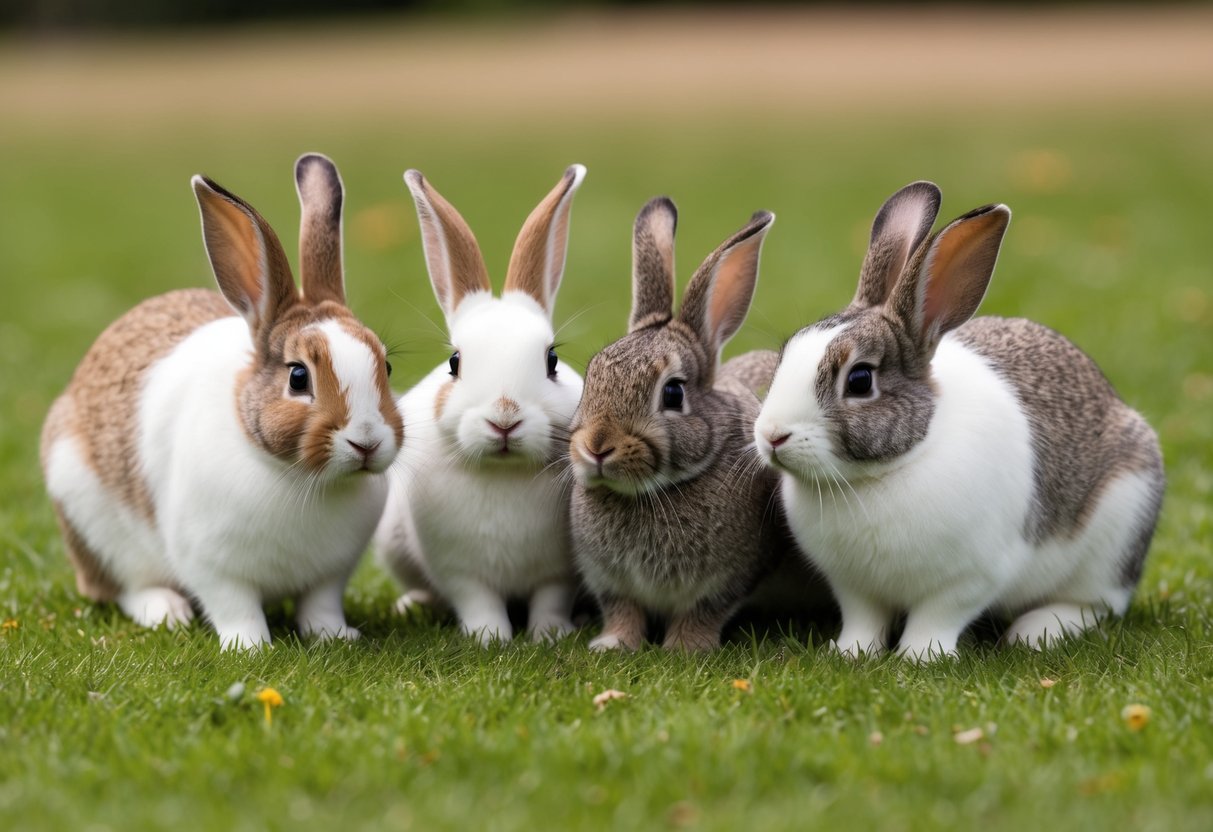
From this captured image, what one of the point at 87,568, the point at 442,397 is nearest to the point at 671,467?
the point at 442,397

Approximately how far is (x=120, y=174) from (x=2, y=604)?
1521 cm

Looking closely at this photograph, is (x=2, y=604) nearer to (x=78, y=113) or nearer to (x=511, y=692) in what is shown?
(x=511, y=692)

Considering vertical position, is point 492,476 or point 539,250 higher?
point 539,250

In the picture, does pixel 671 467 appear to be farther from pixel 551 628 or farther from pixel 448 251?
pixel 448 251

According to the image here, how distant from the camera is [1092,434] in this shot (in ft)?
17.3

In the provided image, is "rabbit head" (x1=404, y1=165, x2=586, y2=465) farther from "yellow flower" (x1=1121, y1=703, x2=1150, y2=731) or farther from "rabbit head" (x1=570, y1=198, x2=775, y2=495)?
"yellow flower" (x1=1121, y1=703, x2=1150, y2=731)

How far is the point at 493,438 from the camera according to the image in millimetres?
4918

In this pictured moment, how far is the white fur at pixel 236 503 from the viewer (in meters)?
5.07

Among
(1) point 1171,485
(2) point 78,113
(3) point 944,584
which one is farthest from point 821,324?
(2) point 78,113

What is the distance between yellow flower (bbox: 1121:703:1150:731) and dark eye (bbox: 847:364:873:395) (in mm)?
1219

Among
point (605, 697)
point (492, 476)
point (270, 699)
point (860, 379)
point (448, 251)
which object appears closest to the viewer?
point (270, 699)

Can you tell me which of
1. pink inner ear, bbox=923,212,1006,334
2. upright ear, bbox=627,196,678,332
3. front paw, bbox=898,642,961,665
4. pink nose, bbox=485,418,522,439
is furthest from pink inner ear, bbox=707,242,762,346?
front paw, bbox=898,642,961,665

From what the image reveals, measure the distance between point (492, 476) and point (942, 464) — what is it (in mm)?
1510

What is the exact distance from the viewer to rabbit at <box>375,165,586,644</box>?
4.98 metres
